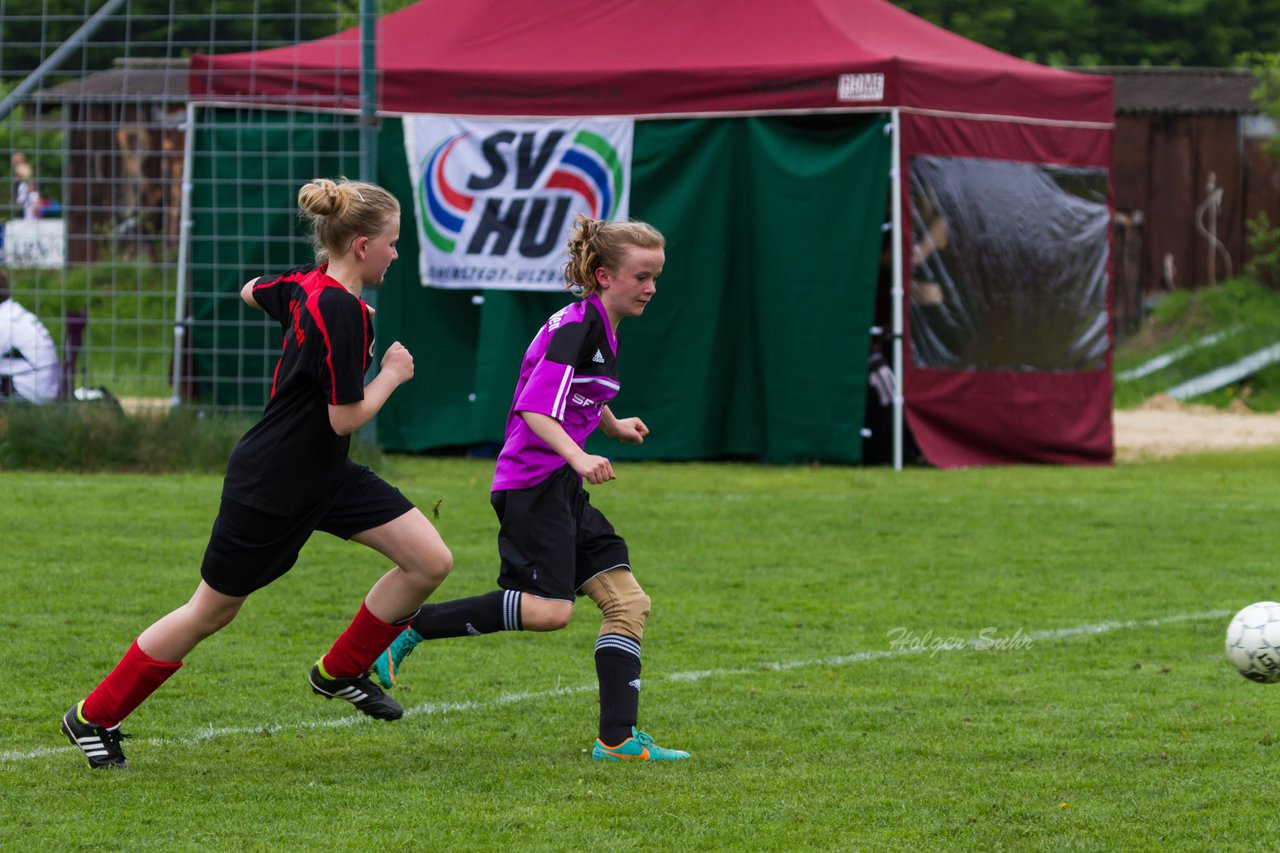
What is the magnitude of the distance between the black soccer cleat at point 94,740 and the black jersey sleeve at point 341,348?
1137mm

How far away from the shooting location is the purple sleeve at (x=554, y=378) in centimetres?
511

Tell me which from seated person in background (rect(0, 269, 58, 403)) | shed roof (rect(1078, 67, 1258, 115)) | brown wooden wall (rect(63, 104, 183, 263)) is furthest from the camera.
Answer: shed roof (rect(1078, 67, 1258, 115))

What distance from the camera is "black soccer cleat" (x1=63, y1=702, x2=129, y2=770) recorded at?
4.98m

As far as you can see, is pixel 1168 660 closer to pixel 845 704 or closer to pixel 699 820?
pixel 845 704

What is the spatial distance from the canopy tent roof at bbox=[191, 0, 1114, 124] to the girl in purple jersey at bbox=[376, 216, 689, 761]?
868 centimetres

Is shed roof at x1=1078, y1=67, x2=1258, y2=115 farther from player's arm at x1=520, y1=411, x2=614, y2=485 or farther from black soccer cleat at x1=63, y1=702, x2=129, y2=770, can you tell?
black soccer cleat at x1=63, y1=702, x2=129, y2=770

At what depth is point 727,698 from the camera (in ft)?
20.1

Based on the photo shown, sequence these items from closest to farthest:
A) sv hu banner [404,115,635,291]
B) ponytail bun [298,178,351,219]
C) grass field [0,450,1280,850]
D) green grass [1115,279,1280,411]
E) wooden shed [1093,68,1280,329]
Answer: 1. grass field [0,450,1280,850]
2. ponytail bun [298,178,351,219]
3. sv hu banner [404,115,635,291]
4. green grass [1115,279,1280,411]
5. wooden shed [1093,68,1280,329]

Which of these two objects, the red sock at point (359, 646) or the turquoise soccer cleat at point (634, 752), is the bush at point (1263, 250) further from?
the red sock at point (359, 646)

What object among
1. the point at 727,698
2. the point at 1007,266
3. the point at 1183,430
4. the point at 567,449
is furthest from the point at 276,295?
the point at 1183,430

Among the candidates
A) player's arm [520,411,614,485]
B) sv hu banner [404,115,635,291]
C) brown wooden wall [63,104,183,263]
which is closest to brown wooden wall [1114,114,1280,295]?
sv hu banner [404,115,635,291]

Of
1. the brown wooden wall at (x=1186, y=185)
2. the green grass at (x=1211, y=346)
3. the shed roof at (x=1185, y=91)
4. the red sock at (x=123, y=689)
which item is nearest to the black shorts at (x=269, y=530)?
the red sock at (x=123, y=689)

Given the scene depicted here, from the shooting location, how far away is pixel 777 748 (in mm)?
5410

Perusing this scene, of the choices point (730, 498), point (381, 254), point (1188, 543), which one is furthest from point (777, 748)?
point (730, 498)
